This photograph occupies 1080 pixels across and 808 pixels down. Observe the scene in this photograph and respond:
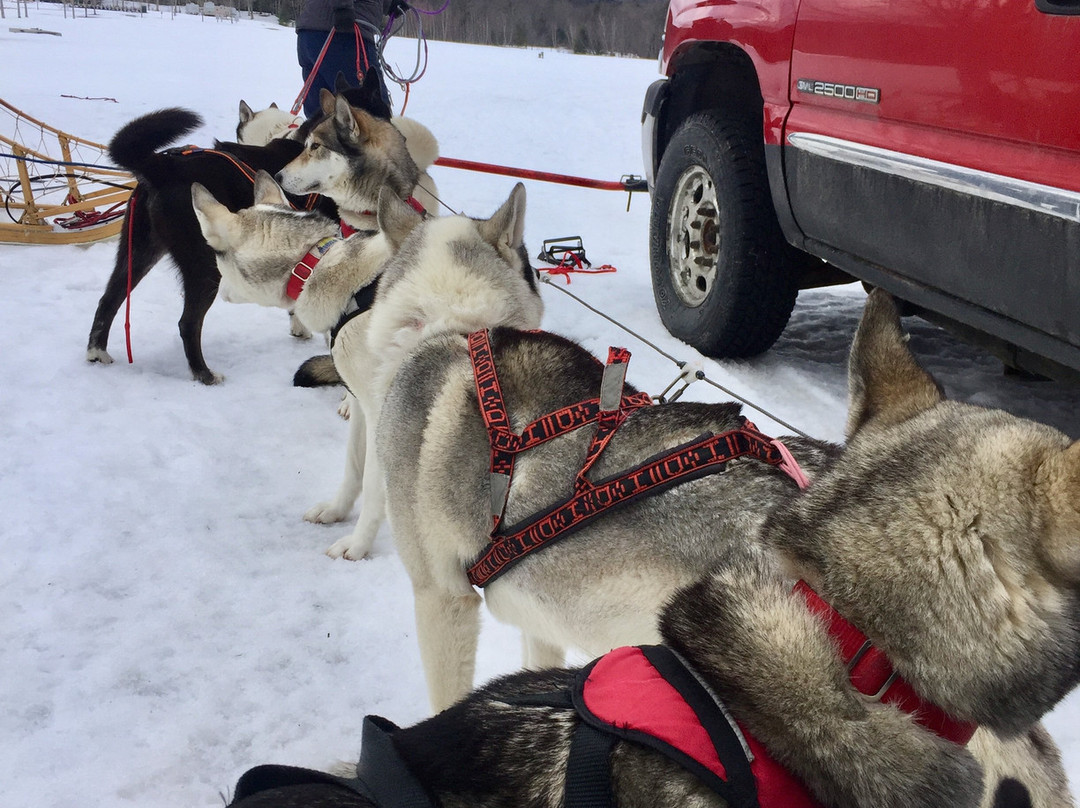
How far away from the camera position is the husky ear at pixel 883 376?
4.01 ft

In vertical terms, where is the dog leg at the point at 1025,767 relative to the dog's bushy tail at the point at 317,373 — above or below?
above

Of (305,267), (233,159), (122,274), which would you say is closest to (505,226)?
(305,267)

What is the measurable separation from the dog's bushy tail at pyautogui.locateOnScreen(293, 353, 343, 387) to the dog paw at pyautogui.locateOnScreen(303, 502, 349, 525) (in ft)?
1.79

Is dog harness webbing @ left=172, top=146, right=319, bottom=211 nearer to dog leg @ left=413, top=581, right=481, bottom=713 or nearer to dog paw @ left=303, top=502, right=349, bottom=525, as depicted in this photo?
dog paw @ left=303, top=502, right=349, bottom=525

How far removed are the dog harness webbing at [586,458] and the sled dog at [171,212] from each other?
325cm

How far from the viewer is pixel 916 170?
2.84 m

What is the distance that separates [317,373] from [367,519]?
0.73m

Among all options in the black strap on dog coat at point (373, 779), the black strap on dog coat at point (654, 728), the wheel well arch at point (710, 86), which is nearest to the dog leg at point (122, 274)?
the wheel well arch at point (710, 86)

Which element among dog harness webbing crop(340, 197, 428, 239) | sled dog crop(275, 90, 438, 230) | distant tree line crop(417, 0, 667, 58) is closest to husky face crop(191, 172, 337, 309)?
dog harness webbing crop(340, 197, 428, 239)

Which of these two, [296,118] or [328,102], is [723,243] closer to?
[328,102]

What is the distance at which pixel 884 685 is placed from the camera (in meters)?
1.01

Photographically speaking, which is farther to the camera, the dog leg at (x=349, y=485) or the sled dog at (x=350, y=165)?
the sled dog at (x=350, y=165)

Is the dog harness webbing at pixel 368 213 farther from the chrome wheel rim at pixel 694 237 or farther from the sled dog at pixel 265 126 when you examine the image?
the sled dog at pixel 265 126

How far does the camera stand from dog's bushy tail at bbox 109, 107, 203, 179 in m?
4.43
